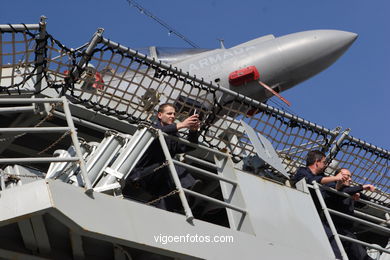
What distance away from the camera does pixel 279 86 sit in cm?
1362

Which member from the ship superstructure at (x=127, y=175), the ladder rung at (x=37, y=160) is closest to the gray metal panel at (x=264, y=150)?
the ship superstructure at (x=127, y=175)

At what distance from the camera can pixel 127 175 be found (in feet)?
23.6

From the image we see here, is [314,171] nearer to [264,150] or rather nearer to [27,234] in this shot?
[264,150]

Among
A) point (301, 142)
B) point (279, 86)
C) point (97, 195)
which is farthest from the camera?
point (279, 86)

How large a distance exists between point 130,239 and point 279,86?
825 cm

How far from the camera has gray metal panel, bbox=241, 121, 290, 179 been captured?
9.19 m

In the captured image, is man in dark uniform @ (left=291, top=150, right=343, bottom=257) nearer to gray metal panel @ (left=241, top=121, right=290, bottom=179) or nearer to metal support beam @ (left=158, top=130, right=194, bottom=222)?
gray metal panel @ (left=241, top=121, right=290, bottom=179)

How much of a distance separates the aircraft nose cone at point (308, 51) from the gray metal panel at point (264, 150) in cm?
422

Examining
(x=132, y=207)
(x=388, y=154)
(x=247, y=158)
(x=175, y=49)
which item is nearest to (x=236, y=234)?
(x=132, y=207)

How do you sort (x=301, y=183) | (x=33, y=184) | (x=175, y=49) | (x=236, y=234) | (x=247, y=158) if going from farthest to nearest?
(x=175, y=49) → (x=247, y=158) → (x=301, y=183) → (x=236, y=234) → (x=33, y=184)

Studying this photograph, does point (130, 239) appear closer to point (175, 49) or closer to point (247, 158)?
point (247, 158)

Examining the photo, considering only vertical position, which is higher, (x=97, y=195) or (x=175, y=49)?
(x=175, y=49)

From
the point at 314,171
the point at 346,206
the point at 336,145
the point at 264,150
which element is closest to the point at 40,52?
the point at 264,150

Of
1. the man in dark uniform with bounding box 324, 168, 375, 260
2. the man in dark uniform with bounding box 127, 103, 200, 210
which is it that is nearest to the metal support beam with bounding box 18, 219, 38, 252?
the man in dark uniform with bounding box 127, 103, 200, 210
